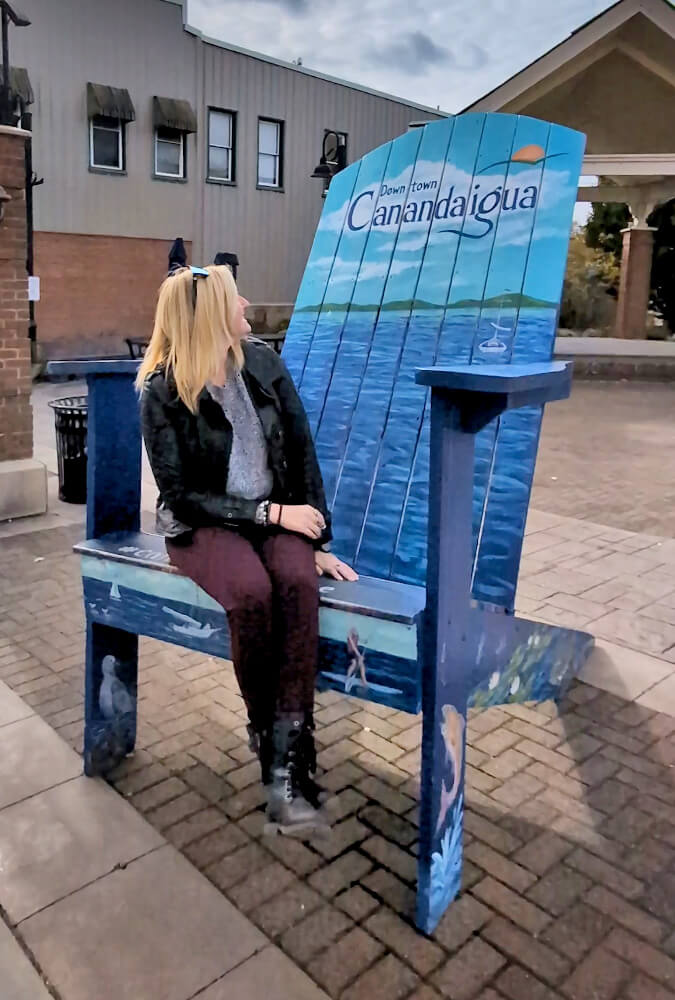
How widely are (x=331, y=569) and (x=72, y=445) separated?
14.5ft

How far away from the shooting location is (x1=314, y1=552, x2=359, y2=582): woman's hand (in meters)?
2.63

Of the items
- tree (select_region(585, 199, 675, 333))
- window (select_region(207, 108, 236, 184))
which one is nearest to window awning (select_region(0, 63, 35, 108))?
window (select_region(207, 108, 236, 184))

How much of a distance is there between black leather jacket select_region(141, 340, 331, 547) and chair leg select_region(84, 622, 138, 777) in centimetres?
61

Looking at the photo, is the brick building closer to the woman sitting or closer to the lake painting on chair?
the lake painting on chair

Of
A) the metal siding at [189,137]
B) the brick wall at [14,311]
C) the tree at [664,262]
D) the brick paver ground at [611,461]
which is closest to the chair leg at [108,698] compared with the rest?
the brick wall at [14,311]

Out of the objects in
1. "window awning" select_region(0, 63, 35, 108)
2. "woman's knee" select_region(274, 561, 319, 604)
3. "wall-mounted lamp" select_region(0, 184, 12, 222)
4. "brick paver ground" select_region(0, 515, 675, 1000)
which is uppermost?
"window awning" select_region(0, 63, 35, 108)

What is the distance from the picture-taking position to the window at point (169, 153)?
19.0m

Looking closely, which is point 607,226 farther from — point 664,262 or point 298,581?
point 298,581

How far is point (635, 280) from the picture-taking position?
58.9 feet

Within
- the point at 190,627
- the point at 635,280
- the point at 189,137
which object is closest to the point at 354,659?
the point at 190,627

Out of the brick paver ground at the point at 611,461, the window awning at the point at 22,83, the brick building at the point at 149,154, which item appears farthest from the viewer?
the brick building at the point at 149,154

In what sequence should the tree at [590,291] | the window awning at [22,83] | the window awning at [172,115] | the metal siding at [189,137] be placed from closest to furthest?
1. the window awning at [22,83]
2. the metal siding at [189,137]
3. the window awning at [172,115]
4. the tree at [590,291]

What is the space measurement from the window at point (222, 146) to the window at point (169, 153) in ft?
2.88

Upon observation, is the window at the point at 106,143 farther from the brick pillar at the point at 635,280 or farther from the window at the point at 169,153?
the brick pillar at the point at 635,280
